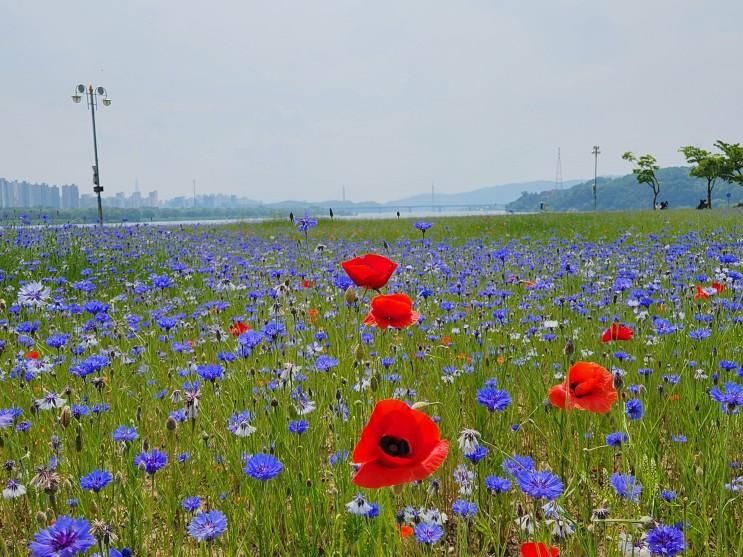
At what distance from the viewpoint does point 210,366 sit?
97.7 inches

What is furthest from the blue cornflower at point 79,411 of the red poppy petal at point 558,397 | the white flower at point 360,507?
the red poppy petal at point 558,397

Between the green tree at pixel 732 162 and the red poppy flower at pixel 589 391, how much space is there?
206 ft

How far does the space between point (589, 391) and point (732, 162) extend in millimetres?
63714

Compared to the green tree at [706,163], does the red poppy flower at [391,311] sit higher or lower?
lower

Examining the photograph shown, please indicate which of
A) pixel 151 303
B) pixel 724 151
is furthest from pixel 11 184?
pixel 151 303

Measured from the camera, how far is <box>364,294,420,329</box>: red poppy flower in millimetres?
1740

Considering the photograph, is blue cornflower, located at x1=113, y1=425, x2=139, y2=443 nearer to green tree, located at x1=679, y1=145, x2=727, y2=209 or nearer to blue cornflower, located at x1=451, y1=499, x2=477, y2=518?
blue cornflower, located at x1=451, y1=499, x2=477, y2=518

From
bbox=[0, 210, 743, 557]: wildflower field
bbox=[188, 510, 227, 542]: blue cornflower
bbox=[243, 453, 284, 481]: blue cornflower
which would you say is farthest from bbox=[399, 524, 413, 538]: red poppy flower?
bbox=[188, 510, 227, 542]: blue cornflower

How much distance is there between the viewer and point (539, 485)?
55.7 inches

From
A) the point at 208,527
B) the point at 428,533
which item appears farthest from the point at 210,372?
the point at 428,533

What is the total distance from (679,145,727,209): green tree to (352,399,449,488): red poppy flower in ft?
199

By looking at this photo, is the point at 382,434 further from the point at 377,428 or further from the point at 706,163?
the point at 706,163

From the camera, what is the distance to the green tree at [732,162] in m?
52.7

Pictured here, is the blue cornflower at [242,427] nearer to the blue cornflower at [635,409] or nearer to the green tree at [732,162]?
→ the blue cornflower at [635,409]
